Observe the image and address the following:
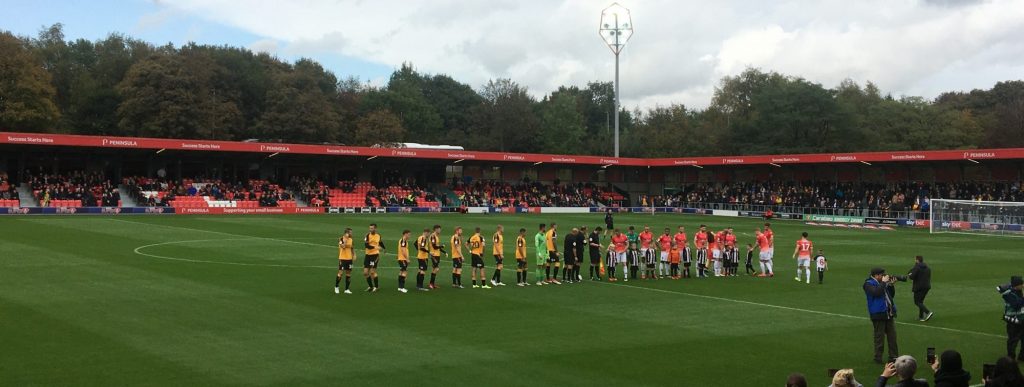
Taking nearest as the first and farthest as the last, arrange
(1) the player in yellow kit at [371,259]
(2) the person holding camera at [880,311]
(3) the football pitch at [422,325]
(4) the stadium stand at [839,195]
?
(3) the football pitch at [422,325] → (2) the person holding camera at [880,311] → (1) the player in yellow kit at [371,259] → (4) the stadium stand at [839,195]

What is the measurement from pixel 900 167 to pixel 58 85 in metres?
82.4

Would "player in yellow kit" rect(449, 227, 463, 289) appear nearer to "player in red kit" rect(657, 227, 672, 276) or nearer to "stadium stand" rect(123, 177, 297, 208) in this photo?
"player in red kit" rect(657, 227, 672, 276)

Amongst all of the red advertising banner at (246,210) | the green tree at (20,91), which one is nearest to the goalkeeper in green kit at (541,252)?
the red advertising banner at (246,210)

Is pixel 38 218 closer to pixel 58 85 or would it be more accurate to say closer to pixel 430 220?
pixel 430 220

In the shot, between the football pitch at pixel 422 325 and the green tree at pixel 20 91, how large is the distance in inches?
1854

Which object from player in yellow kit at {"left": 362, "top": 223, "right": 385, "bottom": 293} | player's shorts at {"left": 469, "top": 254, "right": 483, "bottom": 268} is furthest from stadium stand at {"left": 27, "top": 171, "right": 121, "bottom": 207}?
player's shorts at {"left": 469, "top": 254, "right": 483, "bottom": 268}

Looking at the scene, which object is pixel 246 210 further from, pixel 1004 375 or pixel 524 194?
pixel 1004 375

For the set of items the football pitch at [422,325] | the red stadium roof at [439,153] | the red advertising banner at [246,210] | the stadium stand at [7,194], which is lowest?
the football pitch at [422,325]

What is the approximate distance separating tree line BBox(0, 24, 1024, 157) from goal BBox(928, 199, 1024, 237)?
4370 cm

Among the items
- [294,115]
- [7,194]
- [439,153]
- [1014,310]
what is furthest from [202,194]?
[1014,310]

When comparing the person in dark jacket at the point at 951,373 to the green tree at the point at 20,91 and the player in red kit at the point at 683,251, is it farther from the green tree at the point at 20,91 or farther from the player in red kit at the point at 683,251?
the green tree at the point at 20,91

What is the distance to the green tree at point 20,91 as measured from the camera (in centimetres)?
7362

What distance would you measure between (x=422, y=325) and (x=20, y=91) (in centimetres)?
6984

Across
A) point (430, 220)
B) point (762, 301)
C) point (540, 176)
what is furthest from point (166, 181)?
point (762, 301)
